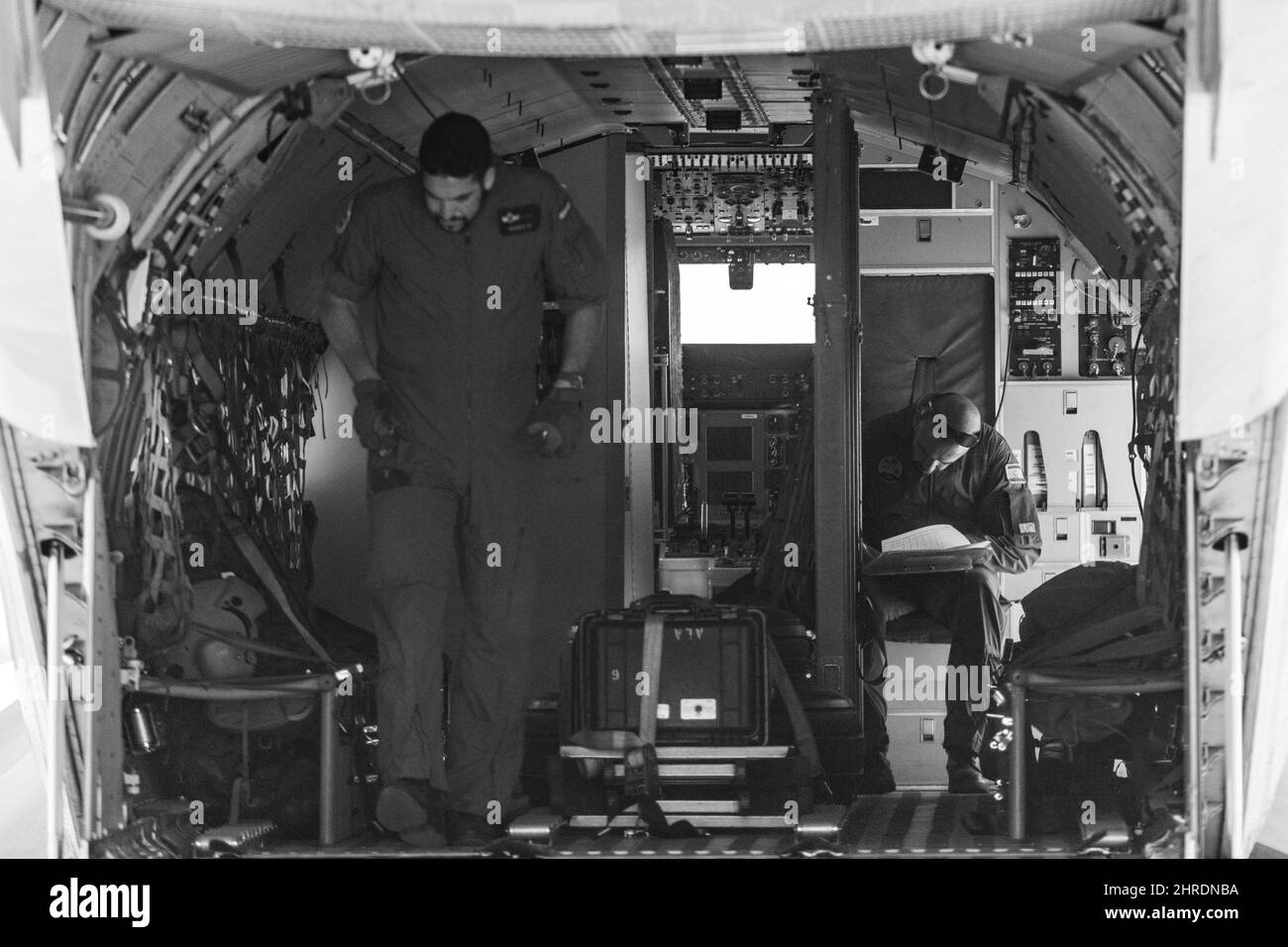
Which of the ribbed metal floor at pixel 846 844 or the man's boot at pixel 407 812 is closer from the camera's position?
the ribbed metal floor at pixel 846 844

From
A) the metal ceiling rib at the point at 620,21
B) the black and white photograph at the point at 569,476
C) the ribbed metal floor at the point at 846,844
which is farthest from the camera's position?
the ribbed metal floor at the point at 846,844

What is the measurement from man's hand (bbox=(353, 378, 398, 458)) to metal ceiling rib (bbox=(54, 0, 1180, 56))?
1.20 metres

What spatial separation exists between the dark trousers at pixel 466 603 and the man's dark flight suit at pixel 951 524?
1.95m

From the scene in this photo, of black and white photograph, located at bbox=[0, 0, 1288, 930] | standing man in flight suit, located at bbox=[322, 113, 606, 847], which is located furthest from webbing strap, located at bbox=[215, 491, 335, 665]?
standing man in flight suit, located at bbox=[322, 113, 606, 847]

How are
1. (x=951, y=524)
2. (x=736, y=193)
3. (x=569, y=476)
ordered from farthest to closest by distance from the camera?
(x=736, y=193)
(x=951, y=524)
(x=569, y=476)

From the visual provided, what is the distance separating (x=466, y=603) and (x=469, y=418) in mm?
544

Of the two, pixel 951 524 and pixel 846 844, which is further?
pixel 951 524

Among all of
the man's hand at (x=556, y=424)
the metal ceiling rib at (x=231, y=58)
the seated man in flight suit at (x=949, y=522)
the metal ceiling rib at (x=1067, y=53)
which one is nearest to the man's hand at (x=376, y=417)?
the man's hand at (x=556, y=424)

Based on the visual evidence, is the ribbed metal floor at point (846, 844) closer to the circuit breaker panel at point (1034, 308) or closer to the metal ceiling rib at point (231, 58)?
the metal ceiling rib at point (231, 58)

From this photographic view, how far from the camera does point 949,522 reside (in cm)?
702

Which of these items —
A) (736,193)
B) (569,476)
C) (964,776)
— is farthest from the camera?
(736,193)

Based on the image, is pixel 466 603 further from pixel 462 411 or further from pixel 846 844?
pixel 846 844

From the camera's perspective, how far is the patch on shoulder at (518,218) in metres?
4.82

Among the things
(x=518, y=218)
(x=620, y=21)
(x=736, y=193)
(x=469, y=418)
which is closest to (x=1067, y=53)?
A: (x=620, y=21)
